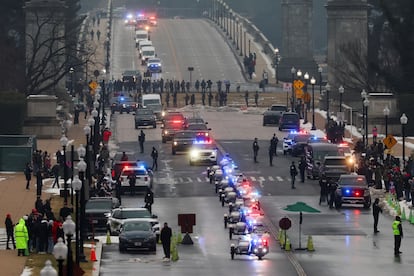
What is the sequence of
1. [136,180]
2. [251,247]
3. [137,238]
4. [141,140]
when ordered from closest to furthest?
[251,247] → [137,238] → [136,180] → [141,140]

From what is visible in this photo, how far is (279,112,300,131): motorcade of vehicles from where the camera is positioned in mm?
109438

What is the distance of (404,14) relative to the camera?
122 metres

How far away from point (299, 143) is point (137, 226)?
115 feet

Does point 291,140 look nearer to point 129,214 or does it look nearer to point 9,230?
point 129,214

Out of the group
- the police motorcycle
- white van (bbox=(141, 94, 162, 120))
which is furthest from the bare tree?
the police motorcycle

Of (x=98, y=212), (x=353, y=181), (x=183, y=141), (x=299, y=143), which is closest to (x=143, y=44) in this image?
(x=183, y=141)

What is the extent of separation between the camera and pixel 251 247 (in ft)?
193

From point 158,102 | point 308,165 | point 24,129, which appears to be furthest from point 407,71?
point 308,165

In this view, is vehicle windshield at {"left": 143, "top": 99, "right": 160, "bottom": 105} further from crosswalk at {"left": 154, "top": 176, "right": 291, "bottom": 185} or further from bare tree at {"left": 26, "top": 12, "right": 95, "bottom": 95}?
crosswalk at {"left": 154, "top": 176, "right": 291, "bottom": 185}

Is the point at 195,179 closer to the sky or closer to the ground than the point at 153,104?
closer to the ground

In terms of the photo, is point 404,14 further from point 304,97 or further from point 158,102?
point 158,102

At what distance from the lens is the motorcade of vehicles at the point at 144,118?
11212 centimetres

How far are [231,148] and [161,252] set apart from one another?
39.6 m

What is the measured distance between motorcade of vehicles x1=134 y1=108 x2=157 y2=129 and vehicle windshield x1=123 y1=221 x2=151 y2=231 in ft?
167
